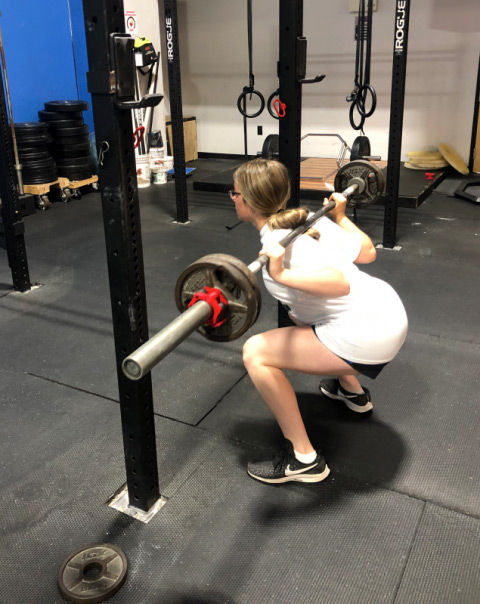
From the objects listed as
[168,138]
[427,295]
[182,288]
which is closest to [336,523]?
[182,288]

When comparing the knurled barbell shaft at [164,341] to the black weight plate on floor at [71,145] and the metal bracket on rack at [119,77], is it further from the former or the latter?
the black weight plate on floor at [71,145]

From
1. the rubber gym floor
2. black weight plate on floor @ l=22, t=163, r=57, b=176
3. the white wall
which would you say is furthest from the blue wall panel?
the rubber gym floor

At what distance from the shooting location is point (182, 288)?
4.49 feet

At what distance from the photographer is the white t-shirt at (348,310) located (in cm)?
164

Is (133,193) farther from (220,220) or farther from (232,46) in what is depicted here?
(232,46)

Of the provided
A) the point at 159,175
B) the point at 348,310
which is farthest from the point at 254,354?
the point at 159,175

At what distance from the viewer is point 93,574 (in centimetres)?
154

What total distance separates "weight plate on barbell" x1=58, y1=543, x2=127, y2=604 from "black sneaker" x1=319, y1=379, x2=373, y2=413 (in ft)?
3.44

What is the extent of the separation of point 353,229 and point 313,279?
20.4 inches

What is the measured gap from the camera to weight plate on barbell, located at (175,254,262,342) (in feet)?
4.14

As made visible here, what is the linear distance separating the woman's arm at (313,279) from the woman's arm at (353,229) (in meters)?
0.34

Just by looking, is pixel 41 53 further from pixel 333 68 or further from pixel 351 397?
pixel 351 397

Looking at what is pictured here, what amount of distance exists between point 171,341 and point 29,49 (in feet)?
18.1

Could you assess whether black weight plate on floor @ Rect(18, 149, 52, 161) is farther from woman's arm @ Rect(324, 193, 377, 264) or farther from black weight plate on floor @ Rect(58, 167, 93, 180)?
woman's arm @ Rect(324, 193, 377, 264)
